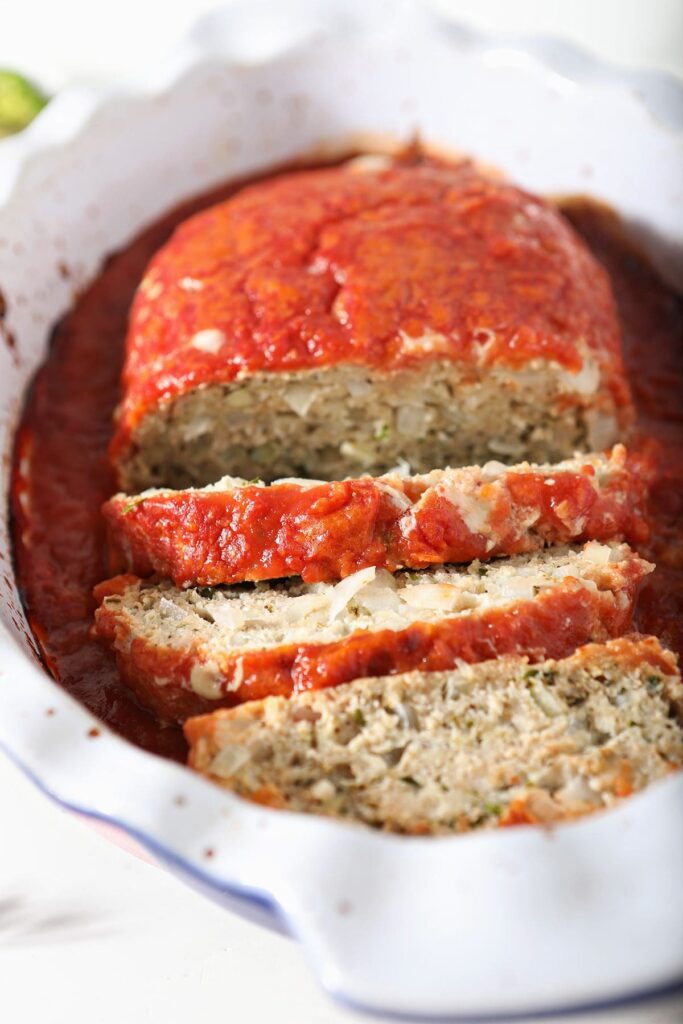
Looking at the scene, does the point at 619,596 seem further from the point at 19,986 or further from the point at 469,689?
the point at 19,986

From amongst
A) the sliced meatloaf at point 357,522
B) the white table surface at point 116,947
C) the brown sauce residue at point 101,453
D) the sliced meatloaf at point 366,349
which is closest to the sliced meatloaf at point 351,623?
the sliced meatloaf at point 357,522

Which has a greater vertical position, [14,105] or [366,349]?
[14,105]

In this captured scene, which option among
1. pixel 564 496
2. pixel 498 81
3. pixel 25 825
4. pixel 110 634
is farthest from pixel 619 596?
pixel 498 81

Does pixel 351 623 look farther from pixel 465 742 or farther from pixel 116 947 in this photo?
pixel 116 947

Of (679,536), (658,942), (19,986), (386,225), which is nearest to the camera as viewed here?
(658,942)

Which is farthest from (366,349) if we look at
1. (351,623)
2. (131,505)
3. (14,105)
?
(14,105)

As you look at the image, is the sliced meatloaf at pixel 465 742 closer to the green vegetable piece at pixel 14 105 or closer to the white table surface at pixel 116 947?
the white table surface at pixel 116 947

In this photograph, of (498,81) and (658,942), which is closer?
(658,942)

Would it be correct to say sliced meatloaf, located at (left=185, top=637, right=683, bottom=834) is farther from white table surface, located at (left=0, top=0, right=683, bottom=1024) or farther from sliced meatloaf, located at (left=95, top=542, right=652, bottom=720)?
white table surface, located at (left=0, top=0, right=683, bottom=1024)
